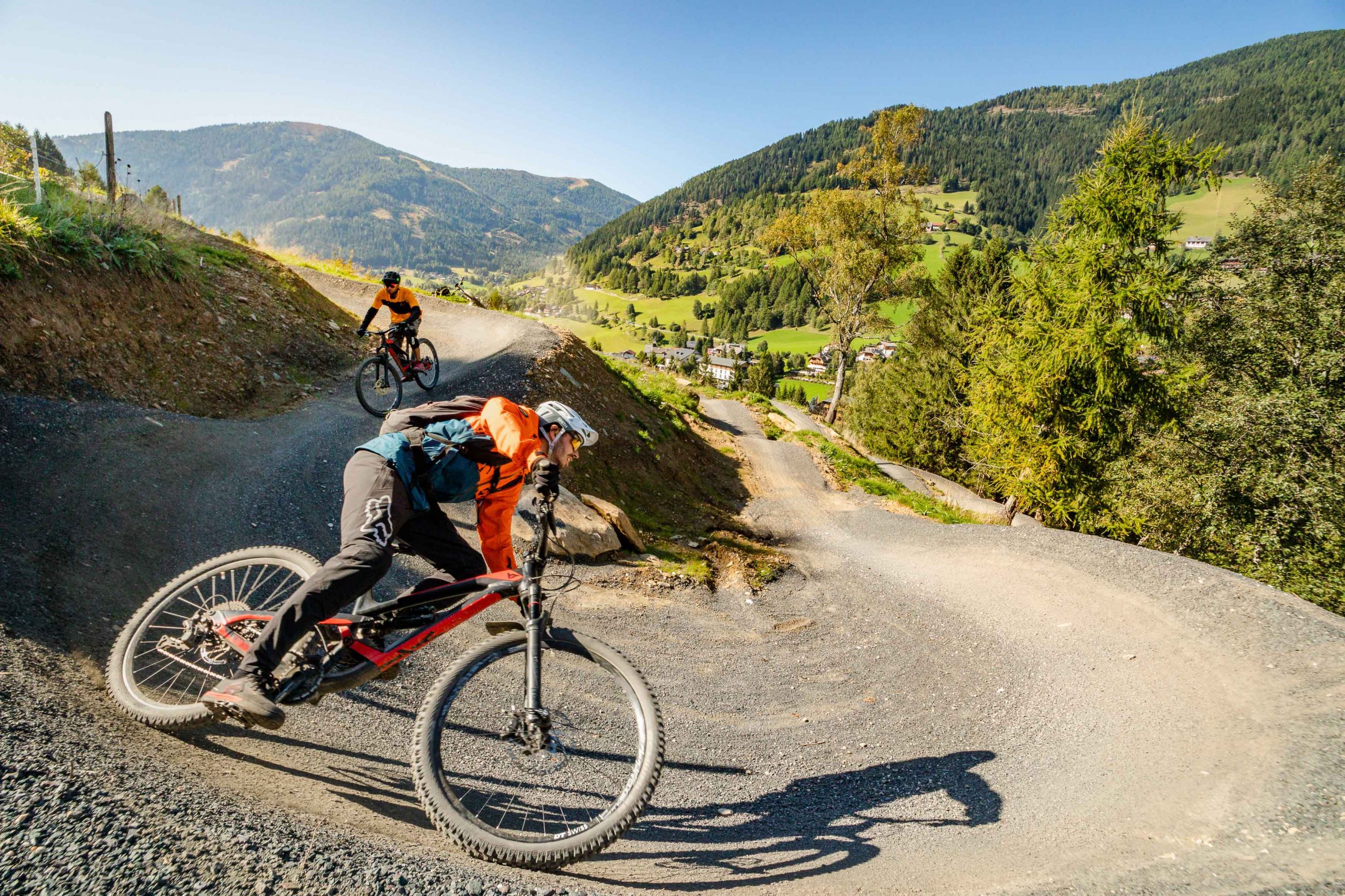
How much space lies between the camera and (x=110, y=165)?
13.4m

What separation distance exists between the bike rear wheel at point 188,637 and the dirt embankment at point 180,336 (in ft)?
19.2

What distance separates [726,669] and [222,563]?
5.17 metres

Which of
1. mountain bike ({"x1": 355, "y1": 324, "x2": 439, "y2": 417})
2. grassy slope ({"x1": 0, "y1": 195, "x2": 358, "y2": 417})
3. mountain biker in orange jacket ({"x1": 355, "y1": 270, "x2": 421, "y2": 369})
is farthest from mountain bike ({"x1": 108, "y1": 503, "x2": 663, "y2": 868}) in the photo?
mountain biker in orange jacket ({"x1": 355, "y1": 270, "x2": 421, "y2": 369})

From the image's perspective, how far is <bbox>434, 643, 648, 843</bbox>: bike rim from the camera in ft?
10.5

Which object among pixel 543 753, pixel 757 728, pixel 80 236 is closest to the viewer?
pixel 543 753

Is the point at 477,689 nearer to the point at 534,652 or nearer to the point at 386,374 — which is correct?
the point at 534,652

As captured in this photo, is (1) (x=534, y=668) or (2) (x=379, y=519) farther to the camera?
(2) (x=379, y=519)

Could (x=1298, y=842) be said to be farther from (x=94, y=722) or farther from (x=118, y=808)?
(x=94, y=722)

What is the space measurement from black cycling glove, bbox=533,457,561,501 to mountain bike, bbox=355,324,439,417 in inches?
318

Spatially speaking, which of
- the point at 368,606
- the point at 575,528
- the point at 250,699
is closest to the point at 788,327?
A: the point at 575,528

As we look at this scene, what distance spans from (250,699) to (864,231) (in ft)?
111

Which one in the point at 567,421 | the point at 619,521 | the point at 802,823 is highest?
the point at 567,421

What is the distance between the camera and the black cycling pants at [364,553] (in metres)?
3.26

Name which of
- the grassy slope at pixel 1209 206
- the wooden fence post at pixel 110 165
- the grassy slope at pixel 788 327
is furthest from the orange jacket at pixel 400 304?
the grassy slope at pixel 1209 206
